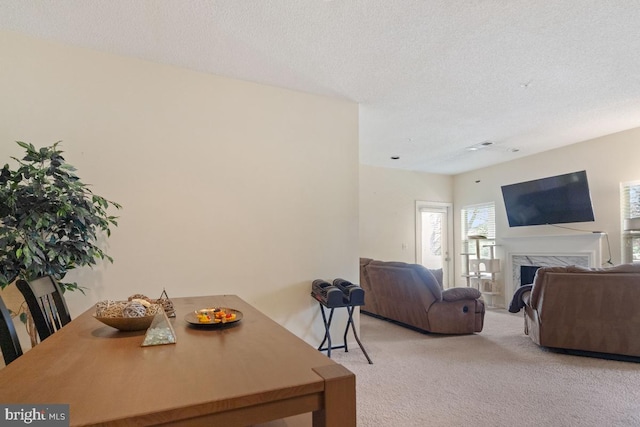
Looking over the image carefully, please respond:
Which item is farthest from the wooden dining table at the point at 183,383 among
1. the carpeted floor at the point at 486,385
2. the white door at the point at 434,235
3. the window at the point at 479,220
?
the window at the point at 479,220

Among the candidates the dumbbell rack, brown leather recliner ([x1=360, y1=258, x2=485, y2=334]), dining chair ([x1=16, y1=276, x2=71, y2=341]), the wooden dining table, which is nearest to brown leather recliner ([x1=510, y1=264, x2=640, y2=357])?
brown leather recliner ([x1=360, y1=258, x2=485, y2=334])

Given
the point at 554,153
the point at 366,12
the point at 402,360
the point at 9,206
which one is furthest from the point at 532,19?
the point at 554,153

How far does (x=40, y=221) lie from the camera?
2072mm

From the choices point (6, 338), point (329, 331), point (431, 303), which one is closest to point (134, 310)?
point (6, 338)

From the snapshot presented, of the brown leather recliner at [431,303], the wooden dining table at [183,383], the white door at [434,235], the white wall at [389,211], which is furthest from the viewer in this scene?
the white door at [434,235]

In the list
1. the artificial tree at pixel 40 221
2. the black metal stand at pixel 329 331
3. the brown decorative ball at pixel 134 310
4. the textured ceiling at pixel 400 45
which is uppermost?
the textured ceiling at pixel 400 45

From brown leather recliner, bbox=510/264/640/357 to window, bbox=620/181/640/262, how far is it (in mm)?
1852

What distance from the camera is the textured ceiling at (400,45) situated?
232cm

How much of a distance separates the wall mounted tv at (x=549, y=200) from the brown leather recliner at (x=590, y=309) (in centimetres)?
210

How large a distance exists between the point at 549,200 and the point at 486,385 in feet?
12.6

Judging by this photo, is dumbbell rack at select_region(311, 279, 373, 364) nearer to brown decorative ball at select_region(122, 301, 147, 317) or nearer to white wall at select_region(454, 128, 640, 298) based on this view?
brown decorative ball at select_region(122, 301, 147, 317)

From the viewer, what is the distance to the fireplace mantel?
499 cm

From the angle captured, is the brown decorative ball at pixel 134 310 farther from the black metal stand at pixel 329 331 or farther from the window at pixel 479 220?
the window at pixel 479 220

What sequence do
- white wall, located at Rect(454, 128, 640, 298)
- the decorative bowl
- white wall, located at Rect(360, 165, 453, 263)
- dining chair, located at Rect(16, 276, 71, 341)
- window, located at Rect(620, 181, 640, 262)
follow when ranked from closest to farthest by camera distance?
the decorative bowl → dining chair, located at Rect(16, 276, 71, 341) → window, located at Rect(620, 181, 640, 262) → white wall, located at Rect(454, 128, 640, 298) → white wall, located at Rect(360, 165, 453, 263)
